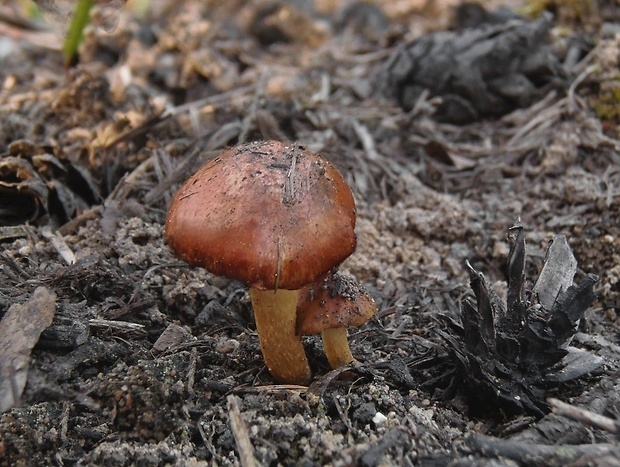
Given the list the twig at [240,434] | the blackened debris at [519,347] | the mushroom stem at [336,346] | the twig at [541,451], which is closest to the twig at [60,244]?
the twig at [240,434]

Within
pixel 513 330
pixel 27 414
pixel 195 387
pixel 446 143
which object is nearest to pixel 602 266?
pixel 513 330

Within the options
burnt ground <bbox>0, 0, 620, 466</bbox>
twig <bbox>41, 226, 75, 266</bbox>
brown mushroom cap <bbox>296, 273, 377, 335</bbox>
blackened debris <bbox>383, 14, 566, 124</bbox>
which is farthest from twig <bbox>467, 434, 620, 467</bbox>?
blackened debris <bbox>383, 14, 566, 124</bbox>

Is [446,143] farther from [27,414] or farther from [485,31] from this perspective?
[27,414]

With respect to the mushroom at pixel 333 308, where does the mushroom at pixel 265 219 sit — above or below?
above

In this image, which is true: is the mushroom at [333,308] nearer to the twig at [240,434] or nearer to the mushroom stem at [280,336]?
the mushroom stem at [280,336]

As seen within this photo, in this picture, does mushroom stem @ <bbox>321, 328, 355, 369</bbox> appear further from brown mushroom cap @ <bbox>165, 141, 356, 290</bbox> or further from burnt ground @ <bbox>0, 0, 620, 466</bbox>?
brown mushroom cap @ <bbox>165, 141, 356, 290</bbox>
